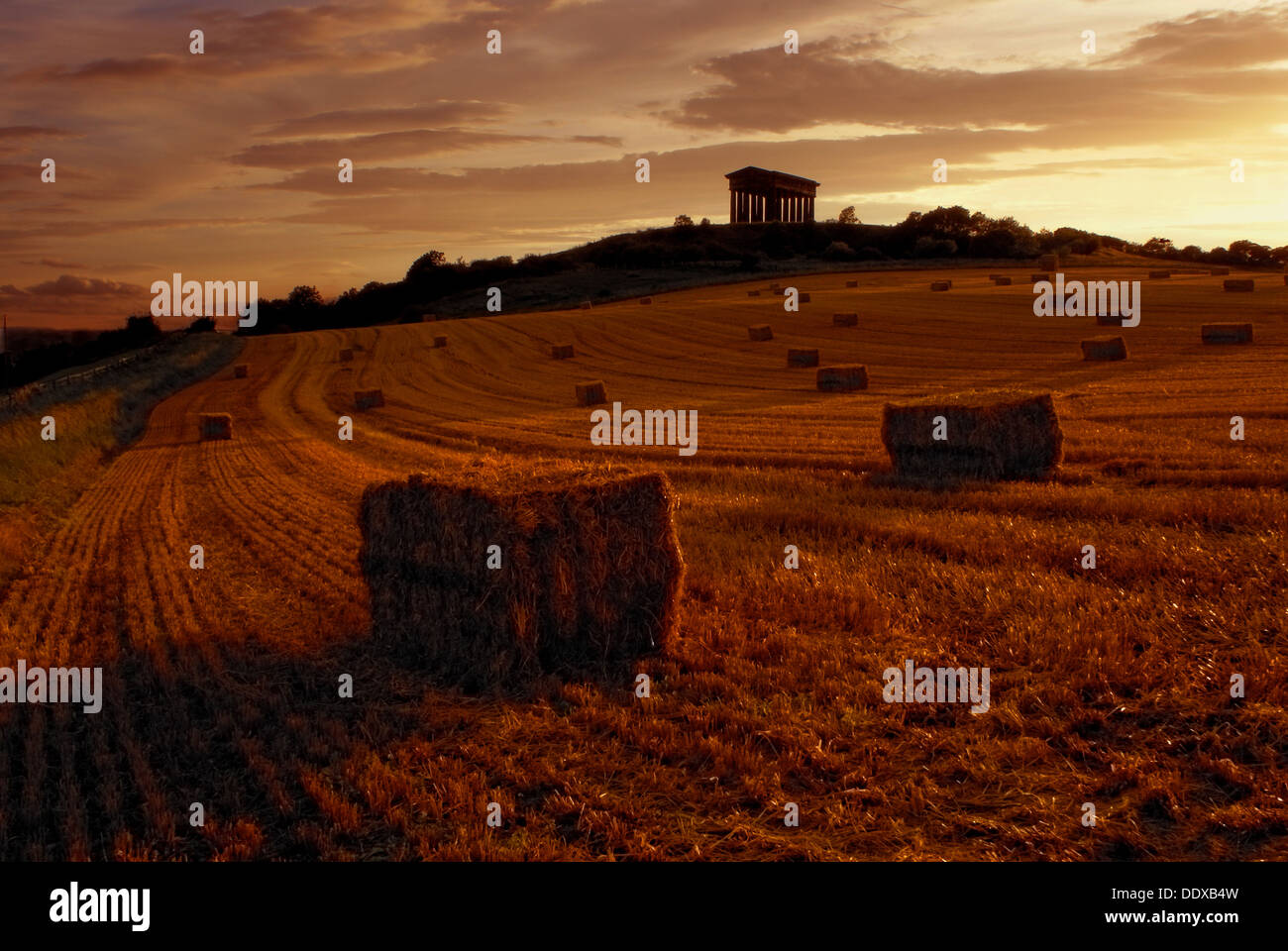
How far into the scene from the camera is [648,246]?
103m

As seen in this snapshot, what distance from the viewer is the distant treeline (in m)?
93.3

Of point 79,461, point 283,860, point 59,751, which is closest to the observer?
point 283,860

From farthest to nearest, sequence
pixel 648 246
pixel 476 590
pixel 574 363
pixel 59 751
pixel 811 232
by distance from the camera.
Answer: pixel 811 232 < pixel 648 246 < pixel 574 363 < pixel 476 590 < pixel 59 751

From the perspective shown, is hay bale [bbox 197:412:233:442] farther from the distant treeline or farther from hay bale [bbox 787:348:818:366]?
the distant treeline

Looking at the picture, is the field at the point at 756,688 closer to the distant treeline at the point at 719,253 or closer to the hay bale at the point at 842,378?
the hay bale at the point at 842,378

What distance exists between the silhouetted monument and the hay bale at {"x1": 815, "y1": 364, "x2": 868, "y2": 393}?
110 metres

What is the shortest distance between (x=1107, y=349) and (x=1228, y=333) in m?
4.14

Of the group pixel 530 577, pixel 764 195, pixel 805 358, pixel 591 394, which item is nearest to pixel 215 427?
pixel 591 394

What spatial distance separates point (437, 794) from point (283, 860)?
0.99 metres

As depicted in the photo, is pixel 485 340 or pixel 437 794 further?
pixel 485 340

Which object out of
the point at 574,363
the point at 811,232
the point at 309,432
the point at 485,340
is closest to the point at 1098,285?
the point at 574,363

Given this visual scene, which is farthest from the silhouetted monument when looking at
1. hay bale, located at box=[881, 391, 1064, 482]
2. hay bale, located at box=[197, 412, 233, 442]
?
hay bale, located at box=[881, 391, 1064, 482]

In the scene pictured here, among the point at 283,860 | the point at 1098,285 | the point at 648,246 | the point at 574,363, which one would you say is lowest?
the point at 283,860
